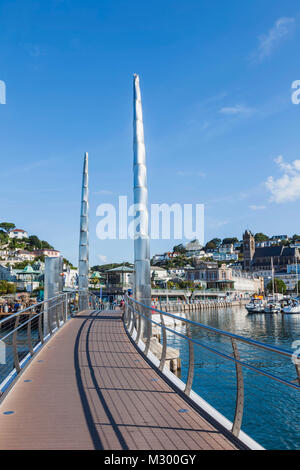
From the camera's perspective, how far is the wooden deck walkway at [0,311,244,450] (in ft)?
14.1

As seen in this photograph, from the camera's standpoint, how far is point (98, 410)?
5.35 metres

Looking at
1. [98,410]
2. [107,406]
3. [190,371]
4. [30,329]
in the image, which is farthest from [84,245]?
[98,410]

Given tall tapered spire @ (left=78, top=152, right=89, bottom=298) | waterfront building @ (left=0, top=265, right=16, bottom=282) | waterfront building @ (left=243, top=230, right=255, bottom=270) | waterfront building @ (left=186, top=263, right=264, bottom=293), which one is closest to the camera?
tall tapered spire @ (left=78, top=152, right=89, bottom=298)

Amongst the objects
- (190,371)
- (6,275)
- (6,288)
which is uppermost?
(190,371)

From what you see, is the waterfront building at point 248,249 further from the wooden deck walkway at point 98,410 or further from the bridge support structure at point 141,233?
the wooden deck walkway at point 98,410

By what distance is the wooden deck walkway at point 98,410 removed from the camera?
4.30m

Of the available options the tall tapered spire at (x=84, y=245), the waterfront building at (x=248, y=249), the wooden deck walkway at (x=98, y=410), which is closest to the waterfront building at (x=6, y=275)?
the tall tapered spire at (x=84, y=245)

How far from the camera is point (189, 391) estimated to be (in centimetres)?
609

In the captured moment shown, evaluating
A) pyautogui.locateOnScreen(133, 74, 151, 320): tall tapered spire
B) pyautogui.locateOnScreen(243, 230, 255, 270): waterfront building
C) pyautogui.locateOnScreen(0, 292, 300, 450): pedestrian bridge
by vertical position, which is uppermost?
pyautogui.locateOnScreen(243, 230, 255, 270): waterfront building

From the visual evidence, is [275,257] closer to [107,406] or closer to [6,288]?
[6,288]

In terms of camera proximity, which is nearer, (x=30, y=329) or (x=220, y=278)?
(x=30, y=329)

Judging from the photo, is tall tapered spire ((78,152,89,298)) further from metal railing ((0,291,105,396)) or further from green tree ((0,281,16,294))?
green tree ((0,281,16,294))

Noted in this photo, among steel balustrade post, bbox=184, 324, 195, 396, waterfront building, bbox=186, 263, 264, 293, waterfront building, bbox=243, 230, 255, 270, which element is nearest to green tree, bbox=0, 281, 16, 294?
waterfront building, bbox=186, 263, 264, 293

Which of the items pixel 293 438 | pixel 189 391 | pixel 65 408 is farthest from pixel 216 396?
pixel 65 408
